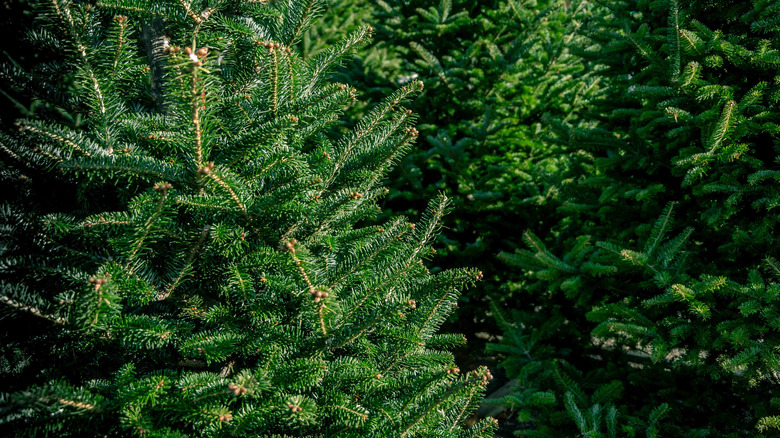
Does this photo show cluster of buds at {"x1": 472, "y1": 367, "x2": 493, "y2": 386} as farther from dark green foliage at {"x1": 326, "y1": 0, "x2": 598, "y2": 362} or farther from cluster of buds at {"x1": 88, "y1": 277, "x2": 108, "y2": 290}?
dark green foliage at {"x1": 326, "y1": 0, "x2": 598, "y2": 362}

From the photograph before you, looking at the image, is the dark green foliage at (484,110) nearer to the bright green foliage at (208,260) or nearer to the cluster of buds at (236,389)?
the bright green foliage at (208,260)

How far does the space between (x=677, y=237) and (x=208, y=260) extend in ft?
7.86

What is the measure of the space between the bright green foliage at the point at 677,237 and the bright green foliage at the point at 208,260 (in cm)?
132

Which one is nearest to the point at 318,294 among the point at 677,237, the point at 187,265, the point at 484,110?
the point at 187,265

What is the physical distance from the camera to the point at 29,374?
1.40 meters

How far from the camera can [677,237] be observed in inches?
99.7

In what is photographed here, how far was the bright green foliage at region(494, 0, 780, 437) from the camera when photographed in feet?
7.64

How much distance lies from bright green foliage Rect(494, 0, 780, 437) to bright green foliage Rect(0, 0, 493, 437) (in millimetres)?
1325

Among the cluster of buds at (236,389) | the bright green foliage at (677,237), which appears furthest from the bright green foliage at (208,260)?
the bright green foliage at (677,237)

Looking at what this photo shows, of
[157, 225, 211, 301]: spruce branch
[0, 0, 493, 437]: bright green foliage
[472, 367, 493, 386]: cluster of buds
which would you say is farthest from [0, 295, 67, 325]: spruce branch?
[472, 367, 493, 386]: cluster of buds

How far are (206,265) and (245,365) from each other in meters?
0.37

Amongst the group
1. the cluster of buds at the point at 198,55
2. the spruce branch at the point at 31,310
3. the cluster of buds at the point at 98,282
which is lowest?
the spruce branch at the point at 31,310

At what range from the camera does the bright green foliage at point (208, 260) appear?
1.27m

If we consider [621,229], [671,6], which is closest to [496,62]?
[671,6]
